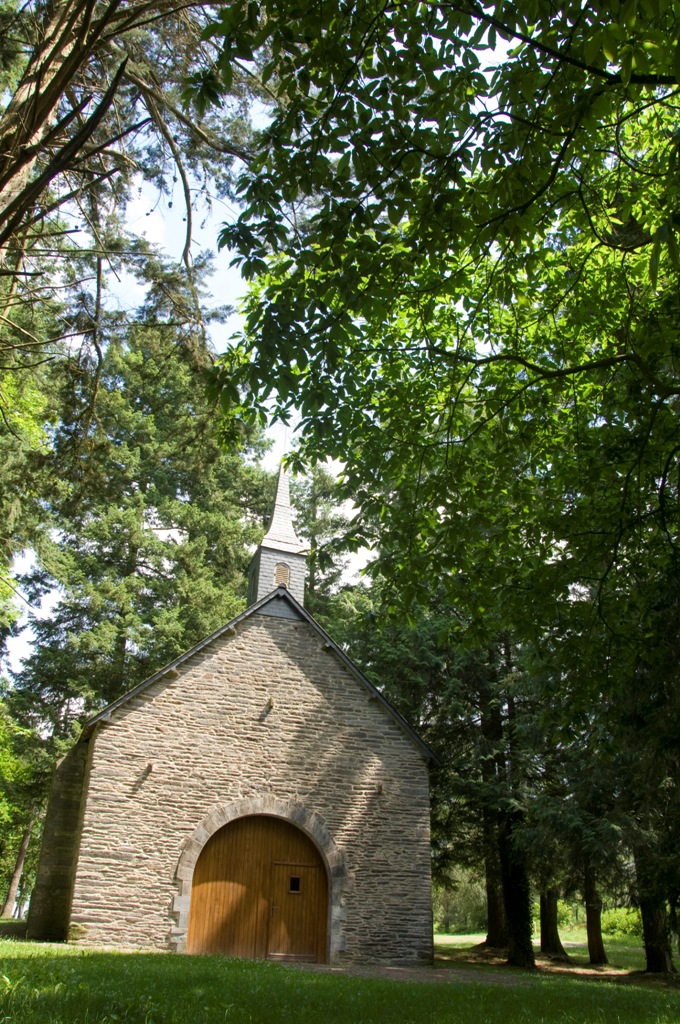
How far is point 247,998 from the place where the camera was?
6695 millimetres

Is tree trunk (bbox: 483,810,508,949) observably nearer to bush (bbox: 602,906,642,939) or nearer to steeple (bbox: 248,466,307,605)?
steeple (bbox: 248,466,307,605)

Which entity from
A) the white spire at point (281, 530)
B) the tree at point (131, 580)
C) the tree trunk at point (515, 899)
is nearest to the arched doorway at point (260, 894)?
the tree trunk at point (515, 899)

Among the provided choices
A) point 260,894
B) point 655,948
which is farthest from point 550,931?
point 260,894

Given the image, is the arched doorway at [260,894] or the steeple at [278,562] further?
the steeple at [278,562]

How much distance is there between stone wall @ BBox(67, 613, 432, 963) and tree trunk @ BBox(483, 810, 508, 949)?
448 centimetres

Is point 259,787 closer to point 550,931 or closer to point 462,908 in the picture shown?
point 550,931

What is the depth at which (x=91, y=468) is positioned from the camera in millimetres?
8367

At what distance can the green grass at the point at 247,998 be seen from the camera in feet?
16.6

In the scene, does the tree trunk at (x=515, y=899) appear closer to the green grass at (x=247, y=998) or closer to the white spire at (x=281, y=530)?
the green grass at (x=247, y=998)

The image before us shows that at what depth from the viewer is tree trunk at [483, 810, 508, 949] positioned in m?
18.4

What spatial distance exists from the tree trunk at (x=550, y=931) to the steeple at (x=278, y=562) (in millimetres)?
10773

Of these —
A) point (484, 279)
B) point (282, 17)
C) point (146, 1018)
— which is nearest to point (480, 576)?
point (484, 279)

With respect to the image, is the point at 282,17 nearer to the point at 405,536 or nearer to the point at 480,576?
the point at 405,536

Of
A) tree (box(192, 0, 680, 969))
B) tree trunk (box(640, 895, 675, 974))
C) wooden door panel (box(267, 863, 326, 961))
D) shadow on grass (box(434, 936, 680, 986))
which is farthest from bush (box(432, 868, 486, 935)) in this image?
tree (box(192, 0, 680, 969))
